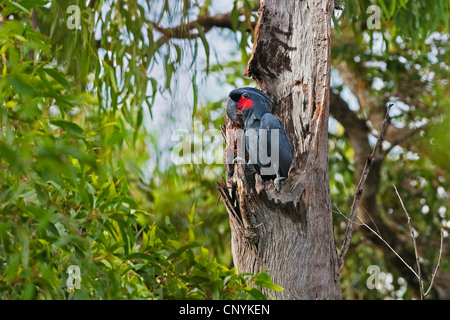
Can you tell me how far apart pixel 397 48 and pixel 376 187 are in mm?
1024

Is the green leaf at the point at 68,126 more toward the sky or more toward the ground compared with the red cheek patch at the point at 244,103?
more toward the ground

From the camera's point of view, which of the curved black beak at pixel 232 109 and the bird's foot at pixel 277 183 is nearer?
the bird's foot at pixel 277 183

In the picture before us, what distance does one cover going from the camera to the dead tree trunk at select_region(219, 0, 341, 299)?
60.6 inches

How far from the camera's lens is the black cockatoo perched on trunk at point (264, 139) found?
163 centimetres

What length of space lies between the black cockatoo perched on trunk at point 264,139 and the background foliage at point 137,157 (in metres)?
0.20

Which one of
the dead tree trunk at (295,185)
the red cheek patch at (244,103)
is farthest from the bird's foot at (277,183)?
the red cheek patch at (244,103)

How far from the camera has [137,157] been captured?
199 cm

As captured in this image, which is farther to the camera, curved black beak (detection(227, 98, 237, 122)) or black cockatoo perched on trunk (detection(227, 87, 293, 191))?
curved black beak (detection(227, 98, 237, 122))

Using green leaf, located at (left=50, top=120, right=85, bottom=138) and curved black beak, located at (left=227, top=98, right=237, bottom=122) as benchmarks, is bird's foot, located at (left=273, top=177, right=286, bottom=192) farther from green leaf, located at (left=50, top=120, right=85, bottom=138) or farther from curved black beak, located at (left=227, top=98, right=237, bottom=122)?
green leaf, located at (left=50, top=120, right=85, bottom=138)

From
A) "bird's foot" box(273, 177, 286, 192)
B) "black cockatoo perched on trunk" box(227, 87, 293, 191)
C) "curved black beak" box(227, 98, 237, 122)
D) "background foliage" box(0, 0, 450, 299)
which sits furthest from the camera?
"curved black beak" box(227, 98, 237, 122)

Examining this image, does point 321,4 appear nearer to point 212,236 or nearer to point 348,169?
point 212,236

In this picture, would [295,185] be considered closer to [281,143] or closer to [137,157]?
[281,143]

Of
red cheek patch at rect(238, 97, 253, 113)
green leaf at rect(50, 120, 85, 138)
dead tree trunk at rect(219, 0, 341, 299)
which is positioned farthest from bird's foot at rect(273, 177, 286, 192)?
green leaf at rect(50, 120, 85, 138)

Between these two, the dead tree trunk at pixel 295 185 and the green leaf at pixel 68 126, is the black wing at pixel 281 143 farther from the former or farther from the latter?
the green leaf at pixel 68 126
